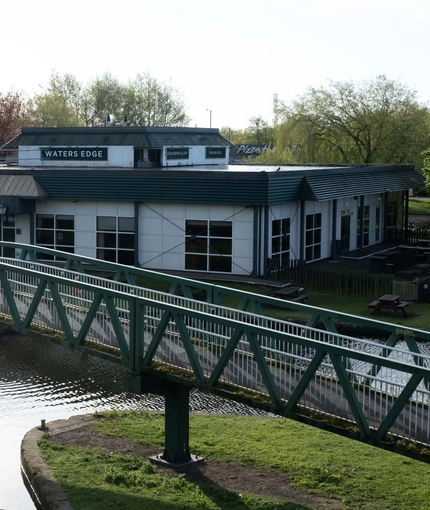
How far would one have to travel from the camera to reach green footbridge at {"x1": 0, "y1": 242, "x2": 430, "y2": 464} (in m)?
11.2

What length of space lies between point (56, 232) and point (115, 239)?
2.48 m

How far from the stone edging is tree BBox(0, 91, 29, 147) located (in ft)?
189

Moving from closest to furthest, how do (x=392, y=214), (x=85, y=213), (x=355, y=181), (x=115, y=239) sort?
(x=115, y=239) → (x=85, y=213) → (x=355, y=181) → (x=392, y=214)

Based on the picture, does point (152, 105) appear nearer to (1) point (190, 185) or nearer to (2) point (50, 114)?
(2) point (50, 114)

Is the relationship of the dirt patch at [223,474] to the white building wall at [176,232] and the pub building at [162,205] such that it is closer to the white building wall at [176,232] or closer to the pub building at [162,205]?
the pub building at [162,205]

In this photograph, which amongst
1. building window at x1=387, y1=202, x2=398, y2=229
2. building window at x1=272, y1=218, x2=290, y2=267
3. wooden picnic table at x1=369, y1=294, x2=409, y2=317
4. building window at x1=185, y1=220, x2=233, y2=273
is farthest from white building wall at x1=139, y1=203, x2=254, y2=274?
building window at x1=387, y1=202, x2=398, y2=229

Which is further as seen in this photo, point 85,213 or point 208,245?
point 85,213

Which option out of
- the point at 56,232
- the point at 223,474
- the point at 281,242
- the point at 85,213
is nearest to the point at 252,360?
the point at 223,474

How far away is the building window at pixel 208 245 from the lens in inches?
1268

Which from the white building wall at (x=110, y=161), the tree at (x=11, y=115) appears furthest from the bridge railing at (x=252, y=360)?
the tree at (x=11, y=115)

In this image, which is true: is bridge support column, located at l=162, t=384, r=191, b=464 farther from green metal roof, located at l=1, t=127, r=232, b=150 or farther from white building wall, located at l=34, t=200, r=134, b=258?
green metal roof, located at l=1, t=127, r=232, b=150

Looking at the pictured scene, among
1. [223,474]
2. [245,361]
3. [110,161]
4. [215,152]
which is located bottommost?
[223,474]

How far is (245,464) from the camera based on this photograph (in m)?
14.1

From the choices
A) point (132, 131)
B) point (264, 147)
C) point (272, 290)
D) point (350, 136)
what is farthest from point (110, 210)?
point (264, 147)
